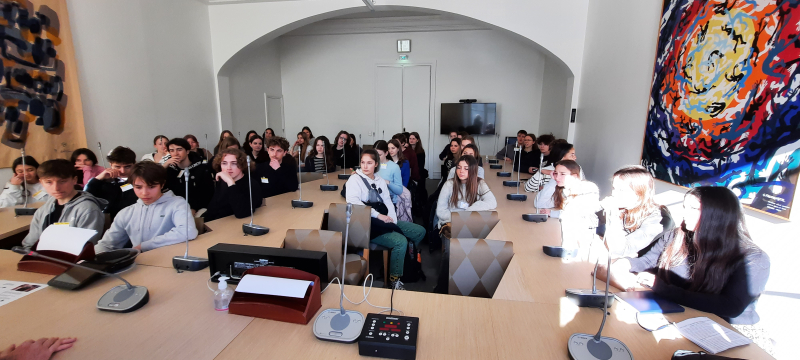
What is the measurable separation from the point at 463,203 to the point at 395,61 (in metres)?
5.59

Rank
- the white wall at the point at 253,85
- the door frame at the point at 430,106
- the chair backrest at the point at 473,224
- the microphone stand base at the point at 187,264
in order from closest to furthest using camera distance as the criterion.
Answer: the microphone stand base at the point at 187,264
the chair backrest at the point at 473,224
the white wall at the point at 253,85
the door frame at the point at 430,106

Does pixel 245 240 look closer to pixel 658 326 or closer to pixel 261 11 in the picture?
pixel 658 326

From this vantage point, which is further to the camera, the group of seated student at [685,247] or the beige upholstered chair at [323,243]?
the beige upholstered chair at [323,243]

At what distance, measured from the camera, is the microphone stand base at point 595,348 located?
1.10m

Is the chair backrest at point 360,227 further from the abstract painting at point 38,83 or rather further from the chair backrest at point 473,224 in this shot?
the abstract painting at point 38,83

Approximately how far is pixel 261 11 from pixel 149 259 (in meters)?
5.18

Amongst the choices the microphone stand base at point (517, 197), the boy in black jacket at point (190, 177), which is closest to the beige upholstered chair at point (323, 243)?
the boy in black jacket at point (190, 177)

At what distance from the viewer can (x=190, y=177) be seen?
3.36 meters

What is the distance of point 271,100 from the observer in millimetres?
7855

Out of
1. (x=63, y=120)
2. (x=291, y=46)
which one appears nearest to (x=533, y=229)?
(x=63, y=120)

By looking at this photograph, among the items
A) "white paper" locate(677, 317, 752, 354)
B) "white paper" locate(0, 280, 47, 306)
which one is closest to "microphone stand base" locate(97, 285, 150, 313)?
"white paper" locate(0, 280, 47, 306)

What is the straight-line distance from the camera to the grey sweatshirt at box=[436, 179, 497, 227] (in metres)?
3.04

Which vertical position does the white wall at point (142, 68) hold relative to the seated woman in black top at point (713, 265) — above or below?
above

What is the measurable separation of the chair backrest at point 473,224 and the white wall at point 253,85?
215 inches
